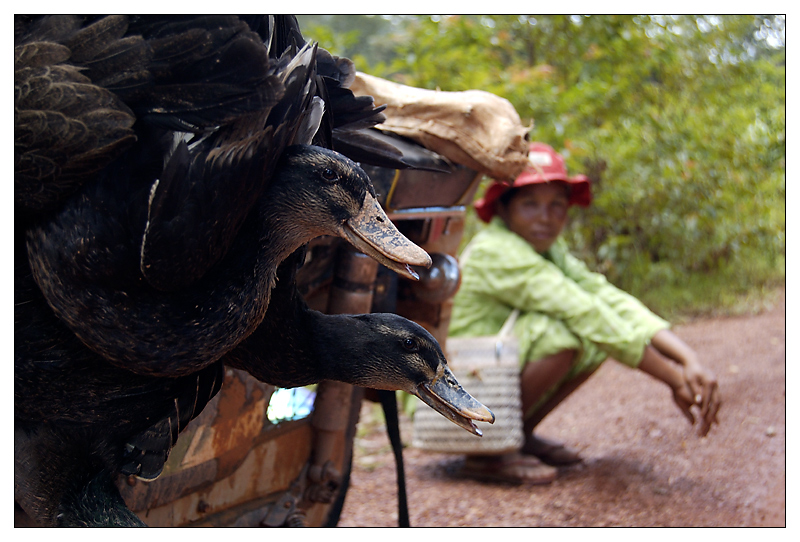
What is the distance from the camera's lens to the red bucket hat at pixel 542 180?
3.19 meters

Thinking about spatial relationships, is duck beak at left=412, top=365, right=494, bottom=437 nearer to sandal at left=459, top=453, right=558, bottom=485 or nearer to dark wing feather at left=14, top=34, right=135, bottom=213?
dark wing feather at left=14, top=34, right=135, bottom=213

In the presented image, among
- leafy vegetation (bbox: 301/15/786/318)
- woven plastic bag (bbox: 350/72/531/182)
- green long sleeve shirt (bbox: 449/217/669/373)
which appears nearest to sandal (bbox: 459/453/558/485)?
green long sleeve shirt (bbox: 449/217/669/373)

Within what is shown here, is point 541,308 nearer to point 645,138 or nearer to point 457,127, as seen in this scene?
point 457,127

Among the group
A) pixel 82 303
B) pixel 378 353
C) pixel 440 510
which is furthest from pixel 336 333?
pixel 440 510

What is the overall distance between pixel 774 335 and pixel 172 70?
464 centimetres

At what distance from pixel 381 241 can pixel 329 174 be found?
0.12 m

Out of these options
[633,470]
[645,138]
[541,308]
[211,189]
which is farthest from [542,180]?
[645,138]

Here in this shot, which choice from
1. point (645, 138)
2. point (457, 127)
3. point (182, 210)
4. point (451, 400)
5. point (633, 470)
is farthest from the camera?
point (645, 138)

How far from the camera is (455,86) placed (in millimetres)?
5047

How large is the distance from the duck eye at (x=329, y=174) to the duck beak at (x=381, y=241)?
0.20ft

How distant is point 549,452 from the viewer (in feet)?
11.1

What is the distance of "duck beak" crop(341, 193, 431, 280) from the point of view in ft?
3.41

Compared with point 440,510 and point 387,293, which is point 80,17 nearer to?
point 387,293

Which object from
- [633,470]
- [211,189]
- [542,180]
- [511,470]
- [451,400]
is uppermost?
[211,189]
